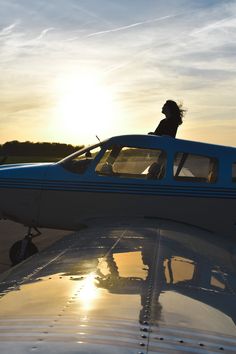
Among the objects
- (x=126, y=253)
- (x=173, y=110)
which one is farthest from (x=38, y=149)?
(x=126, y=253)

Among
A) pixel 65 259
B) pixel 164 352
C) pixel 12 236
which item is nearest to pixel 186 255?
pixel 65 259

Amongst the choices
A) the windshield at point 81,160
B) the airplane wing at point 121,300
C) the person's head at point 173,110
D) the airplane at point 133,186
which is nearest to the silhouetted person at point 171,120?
the person's head at point 173,110

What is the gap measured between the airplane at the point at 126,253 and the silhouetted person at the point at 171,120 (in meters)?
0.72

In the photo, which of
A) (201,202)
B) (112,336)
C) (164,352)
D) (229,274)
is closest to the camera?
(164,352)

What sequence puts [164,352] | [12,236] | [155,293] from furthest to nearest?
[12,236]
[155,293]
[164,352]

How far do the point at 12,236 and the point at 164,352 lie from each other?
964 cm

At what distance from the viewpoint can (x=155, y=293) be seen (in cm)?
304

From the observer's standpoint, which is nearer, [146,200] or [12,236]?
[146,200]

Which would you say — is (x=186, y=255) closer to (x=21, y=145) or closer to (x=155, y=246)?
(x=155, y=246)

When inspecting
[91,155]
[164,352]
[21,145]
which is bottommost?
[164,352]

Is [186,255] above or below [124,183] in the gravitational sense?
below

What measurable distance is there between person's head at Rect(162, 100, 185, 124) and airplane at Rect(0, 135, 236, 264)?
0.84 meters

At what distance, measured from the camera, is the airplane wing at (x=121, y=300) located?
213 centimetres

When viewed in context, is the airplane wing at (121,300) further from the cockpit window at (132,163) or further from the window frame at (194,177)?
the cockpit window at (132,163)
